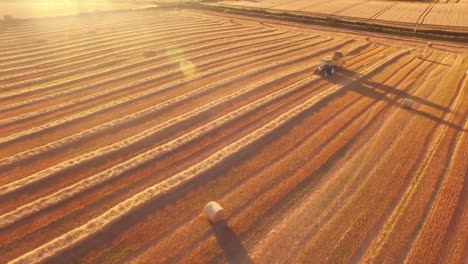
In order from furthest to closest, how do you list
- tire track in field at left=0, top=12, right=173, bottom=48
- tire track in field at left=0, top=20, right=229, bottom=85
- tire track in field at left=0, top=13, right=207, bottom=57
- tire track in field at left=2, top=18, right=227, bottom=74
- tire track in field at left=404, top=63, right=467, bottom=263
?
tire track in field at left=0, top=12, right=173, bottom=48
tire track in field at left=0, top=13, right=207, bottom=57
tire track in field at left=2, top=18, right=227, bottom=74
tire track in field at left=0, top=20, right=229, bottom=85
tire track in field at left=404, top=63, right=467, bottom=263

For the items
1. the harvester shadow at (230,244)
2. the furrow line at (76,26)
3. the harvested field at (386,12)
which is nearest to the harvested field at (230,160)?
the harvester shadow at (230,244)

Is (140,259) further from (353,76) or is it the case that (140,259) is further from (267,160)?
(353,76)

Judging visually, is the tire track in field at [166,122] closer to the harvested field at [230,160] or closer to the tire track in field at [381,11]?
the harvested field at [230,160]

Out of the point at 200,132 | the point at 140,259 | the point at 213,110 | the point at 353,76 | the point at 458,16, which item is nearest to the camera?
the point at 140,259

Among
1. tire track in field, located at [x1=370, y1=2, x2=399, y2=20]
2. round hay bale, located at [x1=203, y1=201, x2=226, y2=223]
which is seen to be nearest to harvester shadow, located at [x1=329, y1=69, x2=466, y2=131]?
round hay bale, located at [x1=203, y1=201, x2=226, y2=223]

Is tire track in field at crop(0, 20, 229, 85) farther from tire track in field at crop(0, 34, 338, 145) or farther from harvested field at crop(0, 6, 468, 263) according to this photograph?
tire track in field at crop(0, 34, 338, 145)

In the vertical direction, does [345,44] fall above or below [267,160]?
below

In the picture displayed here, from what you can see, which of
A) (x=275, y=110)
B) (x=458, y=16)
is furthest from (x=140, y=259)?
(x=458, y=16)
